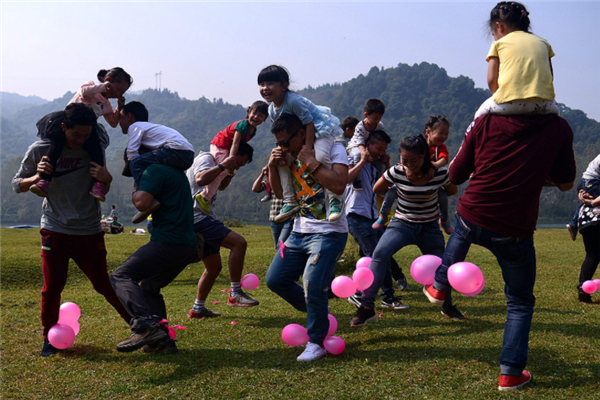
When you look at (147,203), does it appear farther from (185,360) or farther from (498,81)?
(498,81)

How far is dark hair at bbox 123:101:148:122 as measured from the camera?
201 inches

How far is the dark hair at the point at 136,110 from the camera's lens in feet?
16.7

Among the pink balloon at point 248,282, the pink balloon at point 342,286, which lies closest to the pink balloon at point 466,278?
the pink balloon at point 342,286

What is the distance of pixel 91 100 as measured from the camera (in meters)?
5.39

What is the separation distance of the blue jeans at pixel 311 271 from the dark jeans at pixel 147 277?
86 cm

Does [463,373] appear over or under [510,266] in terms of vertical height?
under

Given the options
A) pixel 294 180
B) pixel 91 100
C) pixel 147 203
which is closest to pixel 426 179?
pixel 294 180

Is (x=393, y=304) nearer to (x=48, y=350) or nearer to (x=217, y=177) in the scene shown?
(x=217, y=177)

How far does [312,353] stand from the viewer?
432 centimetres

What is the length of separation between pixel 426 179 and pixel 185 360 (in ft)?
9.65

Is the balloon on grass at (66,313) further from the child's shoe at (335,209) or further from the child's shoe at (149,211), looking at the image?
the child's shoe at (335,209)

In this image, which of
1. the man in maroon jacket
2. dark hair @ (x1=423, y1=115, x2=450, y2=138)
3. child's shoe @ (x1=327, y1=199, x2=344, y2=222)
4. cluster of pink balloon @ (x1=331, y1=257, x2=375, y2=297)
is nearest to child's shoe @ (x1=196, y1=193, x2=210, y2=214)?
cluster of pink balloon @ (x1=331, y1=257, x2=375, y2=297)

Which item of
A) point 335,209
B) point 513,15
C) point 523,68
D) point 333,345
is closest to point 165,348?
point 333,345

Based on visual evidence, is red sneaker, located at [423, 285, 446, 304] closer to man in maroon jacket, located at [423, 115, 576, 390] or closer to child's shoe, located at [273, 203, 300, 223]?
man in maroon jacket, located at [423, 115, 576, 390]
